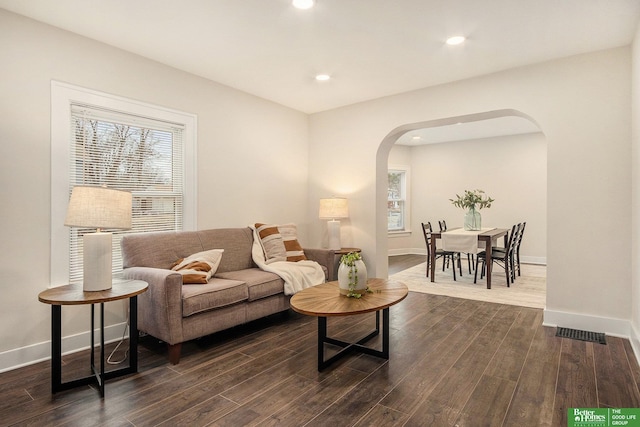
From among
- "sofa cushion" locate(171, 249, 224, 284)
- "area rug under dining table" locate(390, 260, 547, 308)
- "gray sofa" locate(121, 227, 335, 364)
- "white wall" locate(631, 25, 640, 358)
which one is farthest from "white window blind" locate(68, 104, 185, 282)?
"white wall" locate(631, 25, 640, 358)

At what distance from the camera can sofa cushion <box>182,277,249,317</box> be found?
107 inches

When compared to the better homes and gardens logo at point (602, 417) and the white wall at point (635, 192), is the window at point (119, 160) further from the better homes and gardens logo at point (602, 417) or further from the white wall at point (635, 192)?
the white wall at point (635, 192)

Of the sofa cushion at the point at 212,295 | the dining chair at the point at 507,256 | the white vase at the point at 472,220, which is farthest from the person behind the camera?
the white vase at the point at 472,220

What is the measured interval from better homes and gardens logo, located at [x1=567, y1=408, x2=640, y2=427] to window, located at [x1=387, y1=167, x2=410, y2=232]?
676 centimetres

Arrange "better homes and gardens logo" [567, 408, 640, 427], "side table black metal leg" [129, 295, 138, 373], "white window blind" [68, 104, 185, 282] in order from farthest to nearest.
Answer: "white window blind" [68, 104, 185, 282] < "side table black metal leg" [129, 295, 138, 373] < "better homes and gardens logo" [567, 408, 640, 427]

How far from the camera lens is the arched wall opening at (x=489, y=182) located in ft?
24.0

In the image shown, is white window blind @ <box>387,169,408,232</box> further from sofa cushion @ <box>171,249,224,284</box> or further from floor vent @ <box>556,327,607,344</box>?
sofa cushion @ <box>171,249,224,284</box>

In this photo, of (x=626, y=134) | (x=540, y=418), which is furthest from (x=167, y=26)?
(x=626, y=134)

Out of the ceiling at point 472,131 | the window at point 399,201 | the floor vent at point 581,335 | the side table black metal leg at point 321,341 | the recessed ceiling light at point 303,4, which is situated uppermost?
the ceiling at point 472,131

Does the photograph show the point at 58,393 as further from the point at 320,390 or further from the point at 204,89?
the point at 204,89

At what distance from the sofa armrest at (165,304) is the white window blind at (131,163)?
2.76 ft

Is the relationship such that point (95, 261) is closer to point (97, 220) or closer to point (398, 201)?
point (97, 220)

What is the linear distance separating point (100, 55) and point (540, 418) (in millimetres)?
4276


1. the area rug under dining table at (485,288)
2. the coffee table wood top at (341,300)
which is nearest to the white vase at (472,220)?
the area rug under dining table at (485,288)
